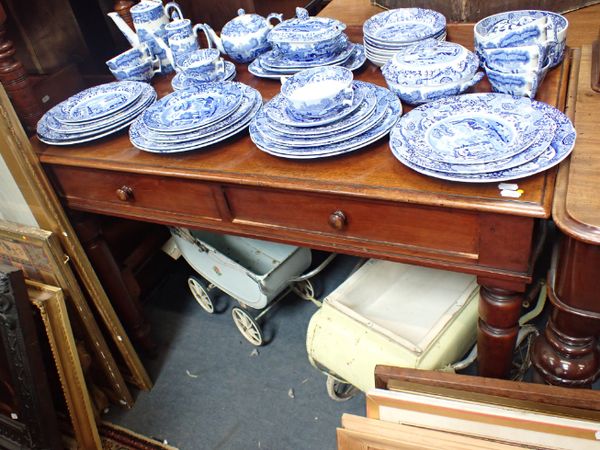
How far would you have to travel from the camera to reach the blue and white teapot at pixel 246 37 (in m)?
1.24

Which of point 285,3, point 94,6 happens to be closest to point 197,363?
point 94,6

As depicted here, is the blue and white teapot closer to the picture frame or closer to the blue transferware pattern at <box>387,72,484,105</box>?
the blue transferware pattern at <box>387,72,484,105</box>

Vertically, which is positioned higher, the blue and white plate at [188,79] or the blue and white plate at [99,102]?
the blue and white plate at [99,102]

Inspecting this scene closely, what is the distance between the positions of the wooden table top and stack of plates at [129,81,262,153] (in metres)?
0.03

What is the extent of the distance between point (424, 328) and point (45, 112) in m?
0.95

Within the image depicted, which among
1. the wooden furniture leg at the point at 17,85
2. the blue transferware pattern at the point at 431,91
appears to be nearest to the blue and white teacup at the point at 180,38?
the wooden furniture leg at the point at 17,85

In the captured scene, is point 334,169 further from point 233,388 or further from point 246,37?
point 233,388

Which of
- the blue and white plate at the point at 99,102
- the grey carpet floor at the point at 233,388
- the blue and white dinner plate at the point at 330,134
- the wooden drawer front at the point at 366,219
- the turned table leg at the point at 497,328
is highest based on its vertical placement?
the blue and white plate at the point at 99,102

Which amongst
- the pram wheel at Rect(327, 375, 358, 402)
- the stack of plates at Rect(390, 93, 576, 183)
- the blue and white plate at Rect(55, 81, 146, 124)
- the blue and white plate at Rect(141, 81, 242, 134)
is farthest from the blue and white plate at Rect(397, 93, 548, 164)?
the pram wheel at Rect(327, 375, 358, 402)

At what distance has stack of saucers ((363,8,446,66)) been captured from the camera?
1.10 meters

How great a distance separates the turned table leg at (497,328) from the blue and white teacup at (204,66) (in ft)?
2.34

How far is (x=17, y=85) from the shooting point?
1.13 m

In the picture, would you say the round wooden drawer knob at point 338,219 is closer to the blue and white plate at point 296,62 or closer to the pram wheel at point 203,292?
the blue and white plate at point 296,62

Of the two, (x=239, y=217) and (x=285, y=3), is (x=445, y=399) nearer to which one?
(x=239, y=217)
